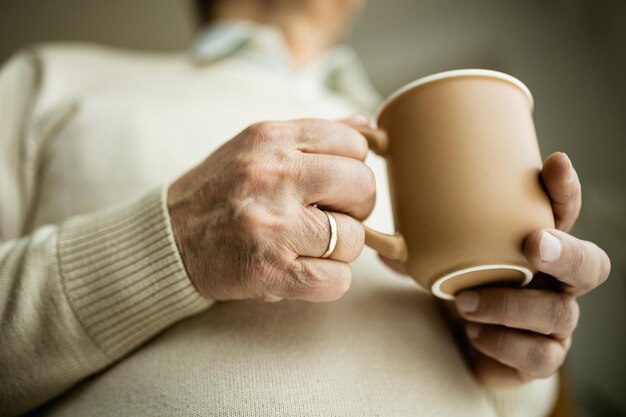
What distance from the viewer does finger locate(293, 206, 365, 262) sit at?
1.43ft

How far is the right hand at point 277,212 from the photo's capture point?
44 centimetres

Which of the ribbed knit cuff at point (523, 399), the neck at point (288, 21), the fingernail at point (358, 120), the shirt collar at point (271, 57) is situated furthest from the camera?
the neck at point (288, 21)

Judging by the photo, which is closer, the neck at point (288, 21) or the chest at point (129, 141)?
the chest at point (129, 141)

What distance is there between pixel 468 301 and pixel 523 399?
287 mm

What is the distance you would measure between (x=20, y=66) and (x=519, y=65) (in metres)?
2.35

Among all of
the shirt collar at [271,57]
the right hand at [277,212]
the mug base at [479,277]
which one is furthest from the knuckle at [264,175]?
the shirt collar at [271,57]

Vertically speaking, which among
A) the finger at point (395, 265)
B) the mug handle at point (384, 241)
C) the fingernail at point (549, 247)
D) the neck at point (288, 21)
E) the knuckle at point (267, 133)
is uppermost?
the neck at point (288, 21)

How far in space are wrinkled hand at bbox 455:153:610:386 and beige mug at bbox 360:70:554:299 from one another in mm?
19

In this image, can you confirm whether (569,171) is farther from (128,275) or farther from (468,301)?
(128,275)

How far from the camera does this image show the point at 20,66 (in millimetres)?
890

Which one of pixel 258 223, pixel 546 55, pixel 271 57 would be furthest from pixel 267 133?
pixel 546 55

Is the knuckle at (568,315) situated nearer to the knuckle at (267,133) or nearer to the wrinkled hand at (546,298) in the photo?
the wrinkled hand at (546,298)

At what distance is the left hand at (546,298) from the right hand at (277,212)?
18cm

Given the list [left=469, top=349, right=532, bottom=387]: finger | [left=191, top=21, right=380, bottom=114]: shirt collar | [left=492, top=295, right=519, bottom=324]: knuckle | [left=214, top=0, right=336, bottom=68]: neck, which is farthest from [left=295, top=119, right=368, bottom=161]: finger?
[left=214, top=0, right=336, bottom=68]: neck
